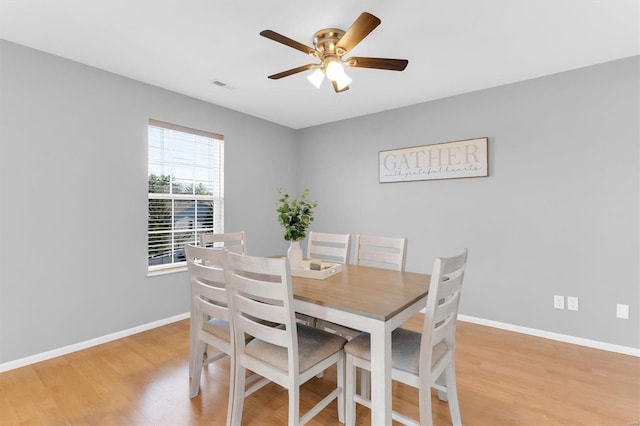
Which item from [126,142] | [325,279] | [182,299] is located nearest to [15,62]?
[126,142]

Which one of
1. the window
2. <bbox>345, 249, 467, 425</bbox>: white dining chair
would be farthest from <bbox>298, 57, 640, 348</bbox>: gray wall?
the window

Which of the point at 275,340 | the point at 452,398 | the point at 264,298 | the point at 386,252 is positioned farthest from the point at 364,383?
the point at 386,252

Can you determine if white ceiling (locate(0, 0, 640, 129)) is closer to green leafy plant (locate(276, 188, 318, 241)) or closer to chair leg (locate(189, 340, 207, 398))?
green leafy plant (locate(276, 188, 318, 241))

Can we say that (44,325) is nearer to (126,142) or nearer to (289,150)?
(126,142)

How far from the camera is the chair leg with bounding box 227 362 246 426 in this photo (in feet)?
5.28

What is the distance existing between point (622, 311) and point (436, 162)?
6.80ft

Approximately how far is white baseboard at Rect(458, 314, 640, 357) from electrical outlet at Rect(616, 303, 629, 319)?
25 cm

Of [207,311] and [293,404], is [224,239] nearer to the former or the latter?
[207,311]

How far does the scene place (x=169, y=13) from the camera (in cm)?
198

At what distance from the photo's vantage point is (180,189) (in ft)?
11.2

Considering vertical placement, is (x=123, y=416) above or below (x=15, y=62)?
below

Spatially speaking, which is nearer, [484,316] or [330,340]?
[330,340]

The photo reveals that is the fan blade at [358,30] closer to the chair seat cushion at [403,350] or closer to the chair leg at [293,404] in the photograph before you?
the chair seat cushion at [403,350]

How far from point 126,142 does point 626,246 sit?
454 cm
